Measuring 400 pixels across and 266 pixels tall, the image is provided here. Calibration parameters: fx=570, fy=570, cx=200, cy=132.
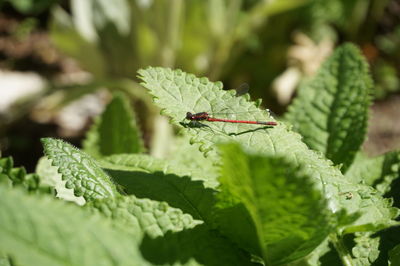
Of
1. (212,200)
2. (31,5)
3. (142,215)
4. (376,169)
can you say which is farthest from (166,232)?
(31,5)

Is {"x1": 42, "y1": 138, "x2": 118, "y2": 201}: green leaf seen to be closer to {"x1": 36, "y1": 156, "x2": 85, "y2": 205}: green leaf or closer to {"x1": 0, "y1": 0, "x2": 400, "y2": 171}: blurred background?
{"x1": 36, "y1": 156, "x2": 85, "y2": 205}: green leaf

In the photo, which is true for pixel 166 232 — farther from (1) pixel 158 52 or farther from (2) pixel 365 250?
(1) pixel 158 52

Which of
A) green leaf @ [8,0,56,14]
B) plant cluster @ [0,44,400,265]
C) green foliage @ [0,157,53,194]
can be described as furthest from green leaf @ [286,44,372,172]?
green leaf @ [8,0,56,14]

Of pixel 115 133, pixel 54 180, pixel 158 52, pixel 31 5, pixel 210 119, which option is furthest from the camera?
pixel 31 5

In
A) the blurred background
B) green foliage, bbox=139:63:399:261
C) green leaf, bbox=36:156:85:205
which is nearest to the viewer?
green foliage, bbox=139:63:399:261

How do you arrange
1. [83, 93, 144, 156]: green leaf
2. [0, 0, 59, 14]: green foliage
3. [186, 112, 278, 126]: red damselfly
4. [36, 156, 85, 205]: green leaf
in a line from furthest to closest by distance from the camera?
[0, 0, 59, 14]: green foliage < [83, 93, 144, 156]: green leaf < [36, 156, 85, 205]: green leaf < [186, 112, 278, 126]: red damselfly

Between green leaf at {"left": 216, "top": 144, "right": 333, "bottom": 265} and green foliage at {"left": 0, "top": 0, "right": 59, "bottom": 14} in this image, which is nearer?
green leaf at {"left": 216, "top": 144, "right": 333, "bottom": 265}

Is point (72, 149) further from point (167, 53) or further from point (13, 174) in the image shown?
point (167, 53)
